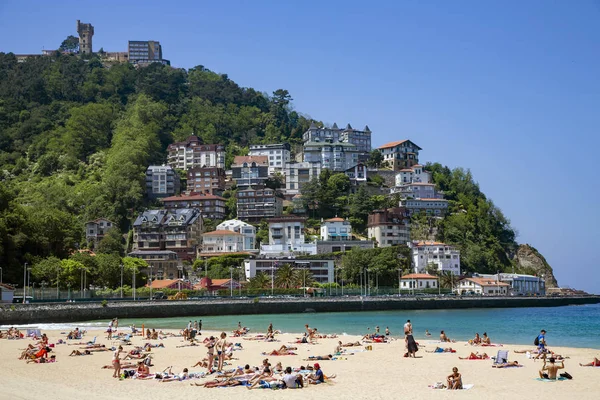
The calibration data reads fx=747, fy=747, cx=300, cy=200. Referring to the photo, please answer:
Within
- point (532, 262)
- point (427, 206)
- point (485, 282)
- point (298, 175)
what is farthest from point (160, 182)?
point (532, 262)

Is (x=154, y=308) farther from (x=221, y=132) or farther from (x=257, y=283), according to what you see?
(x=221, y=132)

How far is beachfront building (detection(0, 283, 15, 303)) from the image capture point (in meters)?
60.2

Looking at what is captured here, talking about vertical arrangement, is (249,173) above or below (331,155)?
below

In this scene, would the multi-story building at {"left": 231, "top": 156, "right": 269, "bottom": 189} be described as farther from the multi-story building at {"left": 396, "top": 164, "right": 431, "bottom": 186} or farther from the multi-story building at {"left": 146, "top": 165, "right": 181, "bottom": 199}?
the multi-story building at {"left": 396, "top": 164, "right": 431, "bottom": 186}

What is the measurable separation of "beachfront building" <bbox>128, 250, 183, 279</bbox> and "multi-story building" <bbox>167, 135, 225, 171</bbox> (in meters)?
32.2

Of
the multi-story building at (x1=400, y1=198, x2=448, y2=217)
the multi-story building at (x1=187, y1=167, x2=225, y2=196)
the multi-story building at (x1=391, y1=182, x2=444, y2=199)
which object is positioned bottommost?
the multi-story building at (x1=400, y1=198, x2=448, y2=217)

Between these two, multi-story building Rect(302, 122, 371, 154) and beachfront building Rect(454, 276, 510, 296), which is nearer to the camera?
beachfront building Rect(454, 276, 510, 296)

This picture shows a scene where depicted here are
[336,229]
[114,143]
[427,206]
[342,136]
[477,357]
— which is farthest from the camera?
[342,136]

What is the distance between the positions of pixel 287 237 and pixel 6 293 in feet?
165

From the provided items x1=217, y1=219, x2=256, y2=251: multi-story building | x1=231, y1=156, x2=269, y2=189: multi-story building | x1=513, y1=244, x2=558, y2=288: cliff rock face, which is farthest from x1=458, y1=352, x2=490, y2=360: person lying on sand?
x1=231, y1=156, x2=269, y2=189: multi-story building

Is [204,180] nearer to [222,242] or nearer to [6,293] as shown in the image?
[222,242]

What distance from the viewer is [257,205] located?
377 ft

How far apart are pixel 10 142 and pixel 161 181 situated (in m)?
34.7

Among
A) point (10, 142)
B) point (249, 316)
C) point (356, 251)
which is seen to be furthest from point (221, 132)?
point (249, 316)
